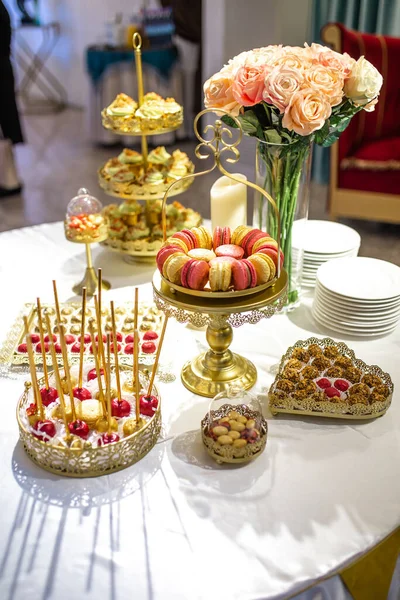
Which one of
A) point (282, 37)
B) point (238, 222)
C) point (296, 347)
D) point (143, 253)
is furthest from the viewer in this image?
point (282, 37)

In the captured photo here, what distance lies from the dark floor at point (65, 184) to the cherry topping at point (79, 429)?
106 inches

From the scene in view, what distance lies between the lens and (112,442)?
113 centimetres

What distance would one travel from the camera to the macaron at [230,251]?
130 centimetres

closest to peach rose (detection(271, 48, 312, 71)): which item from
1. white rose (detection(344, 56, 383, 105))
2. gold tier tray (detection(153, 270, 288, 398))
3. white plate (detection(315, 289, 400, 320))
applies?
white rose (detection(344, 56, 383, 105))

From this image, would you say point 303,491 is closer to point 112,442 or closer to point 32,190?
point 112,442

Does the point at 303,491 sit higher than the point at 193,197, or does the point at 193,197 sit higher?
the point at 303,491

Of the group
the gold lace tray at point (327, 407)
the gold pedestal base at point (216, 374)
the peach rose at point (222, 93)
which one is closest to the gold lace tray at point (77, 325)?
the gold pedestal base at point (216, 374)

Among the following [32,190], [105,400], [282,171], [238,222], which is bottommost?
[32,190]

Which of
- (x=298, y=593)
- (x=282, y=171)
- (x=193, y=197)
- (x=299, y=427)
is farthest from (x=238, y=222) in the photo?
(x=193, y=197)

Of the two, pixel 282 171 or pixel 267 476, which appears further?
pixel 282 171

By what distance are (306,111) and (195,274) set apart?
0.42m

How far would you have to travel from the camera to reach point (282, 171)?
1513 mm

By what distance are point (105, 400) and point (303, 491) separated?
0.40m

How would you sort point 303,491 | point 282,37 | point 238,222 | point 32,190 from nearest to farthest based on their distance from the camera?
1. point 303,491
2. point 238,222
3. point 282,37
4. point 32,190
